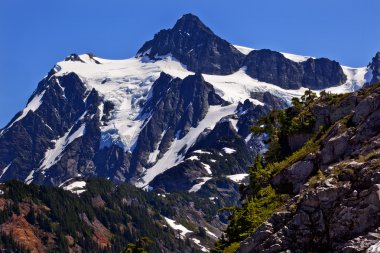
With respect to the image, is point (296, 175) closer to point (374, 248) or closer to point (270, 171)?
point (270, 171)

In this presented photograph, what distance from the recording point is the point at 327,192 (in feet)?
120

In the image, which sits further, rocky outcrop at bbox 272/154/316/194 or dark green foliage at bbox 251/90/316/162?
dark green foliage at bbox 251/90/316/162

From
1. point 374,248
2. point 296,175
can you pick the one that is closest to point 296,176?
point 296,175

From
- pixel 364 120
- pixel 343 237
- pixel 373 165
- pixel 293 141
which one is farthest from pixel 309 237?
pixel 293 141

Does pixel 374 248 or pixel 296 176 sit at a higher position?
pixel 296 176

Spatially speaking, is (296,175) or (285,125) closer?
(296,175)

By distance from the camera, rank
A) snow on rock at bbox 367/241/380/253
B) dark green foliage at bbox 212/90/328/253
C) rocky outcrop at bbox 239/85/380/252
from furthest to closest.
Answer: dark green foliage at bbox 212/90/328/253 → rocky outcrop at bbox 239/85/380/252 → snow on rock at bbox 367/241/380/253

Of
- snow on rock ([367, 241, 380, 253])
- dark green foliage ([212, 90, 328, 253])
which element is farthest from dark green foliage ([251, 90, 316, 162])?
snow on rock ([367, 241, 380, 253])

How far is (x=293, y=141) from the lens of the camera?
56.8 meters

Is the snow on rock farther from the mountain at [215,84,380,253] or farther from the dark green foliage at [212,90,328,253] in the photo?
the dark green foliage at [212,90,328,253]

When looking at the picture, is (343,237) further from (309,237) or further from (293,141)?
(293,141)

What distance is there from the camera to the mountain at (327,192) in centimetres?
3453

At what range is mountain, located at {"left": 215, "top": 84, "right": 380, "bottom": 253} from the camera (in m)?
34.5

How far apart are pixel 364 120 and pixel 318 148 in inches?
154
